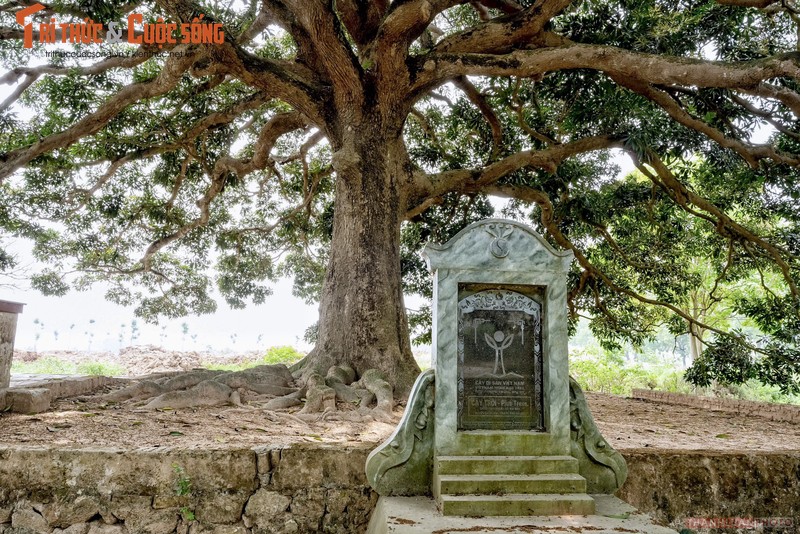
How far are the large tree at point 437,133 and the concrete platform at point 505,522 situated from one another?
3007 mm

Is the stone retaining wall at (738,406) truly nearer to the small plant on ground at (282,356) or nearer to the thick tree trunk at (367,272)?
the thick tree trunk at (367,272)

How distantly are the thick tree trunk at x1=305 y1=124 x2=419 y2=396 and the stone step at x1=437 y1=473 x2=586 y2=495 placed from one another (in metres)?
2.92

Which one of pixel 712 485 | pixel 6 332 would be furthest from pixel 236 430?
pixel 712 485

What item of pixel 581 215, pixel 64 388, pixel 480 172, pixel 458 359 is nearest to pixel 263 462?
pixel 458 359

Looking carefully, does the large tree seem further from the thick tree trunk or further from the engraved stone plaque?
the engraved stone plaque

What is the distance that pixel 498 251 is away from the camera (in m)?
3.64

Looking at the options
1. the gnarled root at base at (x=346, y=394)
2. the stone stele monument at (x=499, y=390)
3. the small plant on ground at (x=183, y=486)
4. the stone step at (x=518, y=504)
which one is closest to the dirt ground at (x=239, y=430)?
the gnarled root at base at (x=346, y=394)

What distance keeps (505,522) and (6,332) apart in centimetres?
513

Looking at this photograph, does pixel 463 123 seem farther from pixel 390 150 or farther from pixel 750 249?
pixel 750 249

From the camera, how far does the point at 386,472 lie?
138 inches

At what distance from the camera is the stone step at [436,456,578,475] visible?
337 cm

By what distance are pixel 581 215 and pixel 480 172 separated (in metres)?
2.08

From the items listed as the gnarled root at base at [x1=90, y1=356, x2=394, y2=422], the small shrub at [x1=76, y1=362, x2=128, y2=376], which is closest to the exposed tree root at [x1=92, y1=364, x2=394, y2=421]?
the gnarled root at base at [x1=90, y1=356, x2=394, y2=422]

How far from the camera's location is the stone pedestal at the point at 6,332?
5.09 metres
